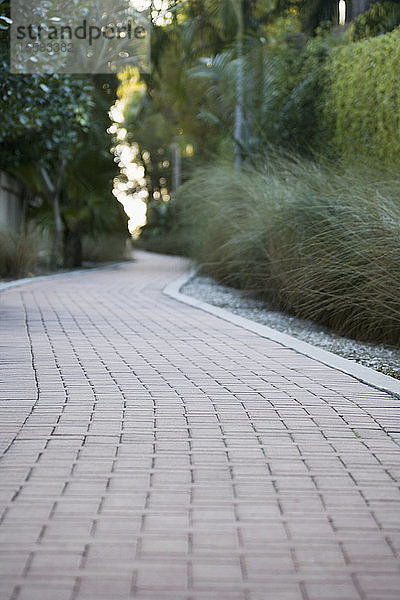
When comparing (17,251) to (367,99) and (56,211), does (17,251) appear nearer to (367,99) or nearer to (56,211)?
(56,211)

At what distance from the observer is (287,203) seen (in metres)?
8.55

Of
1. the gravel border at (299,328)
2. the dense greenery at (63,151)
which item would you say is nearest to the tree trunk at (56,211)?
the dense greenery at (63,151)

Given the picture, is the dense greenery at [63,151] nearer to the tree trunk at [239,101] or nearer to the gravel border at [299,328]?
the tree trunk at [239,101]

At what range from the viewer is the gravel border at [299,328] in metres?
6.33

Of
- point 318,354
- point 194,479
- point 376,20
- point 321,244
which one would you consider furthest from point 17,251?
point 194,479

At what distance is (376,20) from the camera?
1612 cm

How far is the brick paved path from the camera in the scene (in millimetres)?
2258

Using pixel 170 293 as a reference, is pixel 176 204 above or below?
above

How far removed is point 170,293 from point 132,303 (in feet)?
4.37

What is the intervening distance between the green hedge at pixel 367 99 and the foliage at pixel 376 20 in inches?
101

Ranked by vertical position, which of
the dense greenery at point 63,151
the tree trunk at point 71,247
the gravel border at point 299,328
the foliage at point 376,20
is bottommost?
the gravel border at point 299,328

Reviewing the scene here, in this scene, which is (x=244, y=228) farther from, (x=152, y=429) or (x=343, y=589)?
(x=343, y=589)

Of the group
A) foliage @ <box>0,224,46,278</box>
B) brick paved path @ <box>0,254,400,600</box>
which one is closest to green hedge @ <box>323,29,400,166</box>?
foliage @ <box>0,224,46,278</box>

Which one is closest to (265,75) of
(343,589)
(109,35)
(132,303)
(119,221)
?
(109,35)
